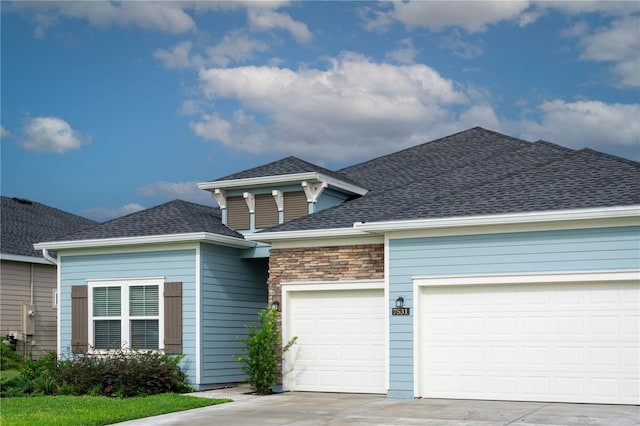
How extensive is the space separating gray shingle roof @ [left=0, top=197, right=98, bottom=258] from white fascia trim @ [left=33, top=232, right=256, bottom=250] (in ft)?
14.3

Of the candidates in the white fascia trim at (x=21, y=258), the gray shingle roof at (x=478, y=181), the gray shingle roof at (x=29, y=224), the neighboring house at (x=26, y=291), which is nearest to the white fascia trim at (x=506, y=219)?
the gray shingle roof at (x=478, y=181)

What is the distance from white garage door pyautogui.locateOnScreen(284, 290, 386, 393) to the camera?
1573 cm

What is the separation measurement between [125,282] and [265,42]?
21.4 feet

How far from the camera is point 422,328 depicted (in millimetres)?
14609

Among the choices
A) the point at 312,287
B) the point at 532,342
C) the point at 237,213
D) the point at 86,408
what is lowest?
the point at 86,408

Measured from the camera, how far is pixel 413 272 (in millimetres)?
14609

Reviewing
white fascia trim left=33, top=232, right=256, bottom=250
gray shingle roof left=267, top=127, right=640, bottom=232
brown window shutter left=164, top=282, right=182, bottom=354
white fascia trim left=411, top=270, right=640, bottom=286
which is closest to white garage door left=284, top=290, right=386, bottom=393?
gray shingle roof left=267, top=127, right=640, bottom=232

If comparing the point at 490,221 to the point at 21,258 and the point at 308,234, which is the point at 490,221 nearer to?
the point at 308,234

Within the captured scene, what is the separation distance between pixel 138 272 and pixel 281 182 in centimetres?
360

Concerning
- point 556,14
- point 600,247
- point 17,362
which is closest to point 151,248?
point 17,362

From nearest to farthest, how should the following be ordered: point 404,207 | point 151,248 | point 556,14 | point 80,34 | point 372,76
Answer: point 404,207, point 151,248, point 556,14, point 372,76, point 80,34

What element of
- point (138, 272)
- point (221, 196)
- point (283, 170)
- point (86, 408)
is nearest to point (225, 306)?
point (138, 272)

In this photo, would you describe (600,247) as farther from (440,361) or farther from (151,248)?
(151,248)

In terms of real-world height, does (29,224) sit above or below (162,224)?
above
